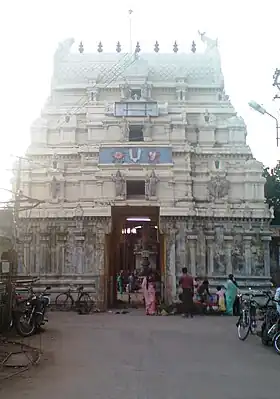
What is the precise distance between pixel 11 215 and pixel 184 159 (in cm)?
954

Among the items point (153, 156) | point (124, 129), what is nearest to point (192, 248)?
point (153, 156)

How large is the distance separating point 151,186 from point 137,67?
867cm

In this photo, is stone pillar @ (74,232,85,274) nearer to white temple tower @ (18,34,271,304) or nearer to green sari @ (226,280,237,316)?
white temple tower @ (18,34,271,304)

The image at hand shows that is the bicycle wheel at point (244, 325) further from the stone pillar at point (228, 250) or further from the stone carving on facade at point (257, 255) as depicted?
the stone carving on facade at point (257, 255)

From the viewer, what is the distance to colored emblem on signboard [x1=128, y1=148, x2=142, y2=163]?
2158cm

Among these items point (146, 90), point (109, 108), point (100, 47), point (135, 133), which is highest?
point (100, 47)

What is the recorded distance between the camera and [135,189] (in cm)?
2186

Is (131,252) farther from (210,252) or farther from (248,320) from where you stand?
(248,320)

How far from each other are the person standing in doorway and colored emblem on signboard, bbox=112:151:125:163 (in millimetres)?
6125

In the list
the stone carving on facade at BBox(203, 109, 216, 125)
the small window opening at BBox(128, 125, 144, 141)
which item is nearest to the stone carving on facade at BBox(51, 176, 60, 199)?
the small window opening at BBox(128, 125, 144, 141)

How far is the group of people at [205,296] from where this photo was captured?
58.3ft

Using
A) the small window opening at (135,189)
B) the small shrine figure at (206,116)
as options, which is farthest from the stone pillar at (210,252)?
the small shrine figure at (206,116)

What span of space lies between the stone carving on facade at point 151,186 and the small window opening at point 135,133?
2110 millimetres

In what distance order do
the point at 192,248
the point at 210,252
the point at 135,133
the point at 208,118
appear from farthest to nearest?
1. the point at 208,118
2. the point at 135,133
3. the point at 210,252
4. the point at 192,248
